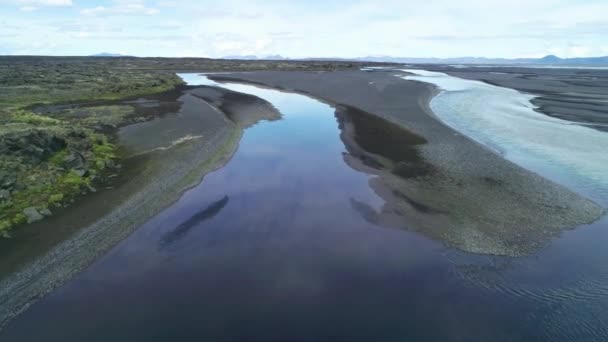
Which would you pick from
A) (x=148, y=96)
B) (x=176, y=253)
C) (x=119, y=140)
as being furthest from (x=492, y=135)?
(x=148, y=96)

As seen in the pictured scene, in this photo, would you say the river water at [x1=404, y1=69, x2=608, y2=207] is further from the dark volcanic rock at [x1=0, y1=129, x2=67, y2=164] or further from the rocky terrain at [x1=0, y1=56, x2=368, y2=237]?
the dark volcanic rock at [x1=0, y1=129, x2=67, y2=164]

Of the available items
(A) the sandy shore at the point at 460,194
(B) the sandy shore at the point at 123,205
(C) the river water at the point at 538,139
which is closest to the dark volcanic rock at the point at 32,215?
(B) the sandy shore at the point at 123,205

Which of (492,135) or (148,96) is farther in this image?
(148,96)

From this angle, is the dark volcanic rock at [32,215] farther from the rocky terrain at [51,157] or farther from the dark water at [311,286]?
the dark water at [311,286]

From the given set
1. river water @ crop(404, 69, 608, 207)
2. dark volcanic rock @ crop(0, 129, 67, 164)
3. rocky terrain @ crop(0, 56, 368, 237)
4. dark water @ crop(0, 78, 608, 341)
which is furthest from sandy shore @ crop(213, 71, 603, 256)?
dark volcanic rock @ crop(0, 129, 67, 164)

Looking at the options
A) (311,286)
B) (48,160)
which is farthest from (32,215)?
(311,286)

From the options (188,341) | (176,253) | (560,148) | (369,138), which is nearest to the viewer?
(188,341)

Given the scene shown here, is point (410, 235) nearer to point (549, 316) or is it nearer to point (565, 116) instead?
point (549, 316)
